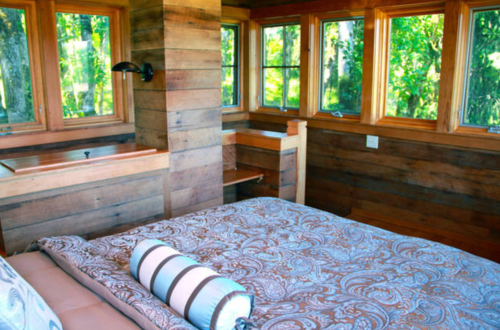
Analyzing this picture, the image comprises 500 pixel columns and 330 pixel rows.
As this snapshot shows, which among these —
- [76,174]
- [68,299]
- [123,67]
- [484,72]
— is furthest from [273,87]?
[68,299]

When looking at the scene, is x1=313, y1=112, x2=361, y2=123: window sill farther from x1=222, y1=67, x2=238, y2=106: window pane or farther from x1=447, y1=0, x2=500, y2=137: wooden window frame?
x1=222, y1=67, x2=238, y2=106: window pane

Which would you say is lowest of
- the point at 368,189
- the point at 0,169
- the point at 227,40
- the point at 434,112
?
the point at 368,189

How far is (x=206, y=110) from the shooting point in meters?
3.39

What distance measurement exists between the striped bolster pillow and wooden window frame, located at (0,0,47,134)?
2473 millimetres

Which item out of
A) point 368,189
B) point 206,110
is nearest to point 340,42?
point 368,189

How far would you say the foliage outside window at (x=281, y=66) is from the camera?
15.7 feet

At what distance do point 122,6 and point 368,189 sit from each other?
2788mm

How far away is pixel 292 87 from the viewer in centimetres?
488

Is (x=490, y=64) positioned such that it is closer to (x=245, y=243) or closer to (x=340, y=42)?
(x=340, y=42)

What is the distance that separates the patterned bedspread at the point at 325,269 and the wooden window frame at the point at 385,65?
1.78 meters

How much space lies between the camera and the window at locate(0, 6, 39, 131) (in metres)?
3.58

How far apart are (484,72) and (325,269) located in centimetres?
241

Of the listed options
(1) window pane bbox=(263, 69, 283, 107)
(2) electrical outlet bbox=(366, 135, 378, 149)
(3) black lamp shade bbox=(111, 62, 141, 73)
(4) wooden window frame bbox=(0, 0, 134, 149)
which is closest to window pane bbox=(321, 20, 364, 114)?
(2) electrical outlet bbox=(366, 135, 378, 149)

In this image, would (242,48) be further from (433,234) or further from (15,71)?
(433,234)
